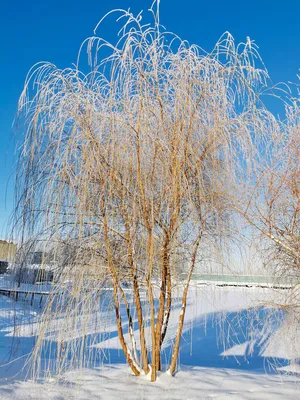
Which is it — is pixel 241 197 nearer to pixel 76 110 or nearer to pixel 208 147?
pixel 208 147

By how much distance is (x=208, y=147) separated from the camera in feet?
10.2

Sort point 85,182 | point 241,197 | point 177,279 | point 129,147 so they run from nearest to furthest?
1. point 85,182
2. point 129,147
3. point 177,279
4. point 241,197

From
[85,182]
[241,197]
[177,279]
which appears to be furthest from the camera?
[241,197]

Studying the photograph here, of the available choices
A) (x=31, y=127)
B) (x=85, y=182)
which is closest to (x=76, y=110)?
(x=31, y=127)

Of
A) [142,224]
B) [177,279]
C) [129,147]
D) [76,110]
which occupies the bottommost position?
[177,279]

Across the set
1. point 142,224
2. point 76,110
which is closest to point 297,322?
point 142,224

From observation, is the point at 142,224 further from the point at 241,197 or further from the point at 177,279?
the point at 241,197

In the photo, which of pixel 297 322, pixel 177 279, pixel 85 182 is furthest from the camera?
pixel 297 322

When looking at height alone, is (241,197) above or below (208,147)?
below

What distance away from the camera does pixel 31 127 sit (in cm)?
302

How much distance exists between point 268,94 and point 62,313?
7.64ft

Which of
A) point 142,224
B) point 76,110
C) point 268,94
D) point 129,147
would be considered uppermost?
point 268,94

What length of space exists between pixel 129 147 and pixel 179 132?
0.38m

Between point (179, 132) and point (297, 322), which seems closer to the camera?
point (179, 132)
